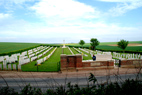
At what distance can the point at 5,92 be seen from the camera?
9.87ft

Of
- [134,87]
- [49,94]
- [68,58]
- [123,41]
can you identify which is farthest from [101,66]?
[123,41]

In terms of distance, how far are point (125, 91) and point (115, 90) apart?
0.29 m

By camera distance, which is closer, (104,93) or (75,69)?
(104,93)

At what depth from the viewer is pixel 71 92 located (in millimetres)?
3064

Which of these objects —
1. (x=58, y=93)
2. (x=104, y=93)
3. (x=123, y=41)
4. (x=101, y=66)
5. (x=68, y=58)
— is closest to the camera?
(x=104, y=93)

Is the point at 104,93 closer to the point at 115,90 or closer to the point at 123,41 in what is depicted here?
the point at 115,90

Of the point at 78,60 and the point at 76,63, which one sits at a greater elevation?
the point at 78,60

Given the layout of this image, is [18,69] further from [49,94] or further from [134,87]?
[134,87]

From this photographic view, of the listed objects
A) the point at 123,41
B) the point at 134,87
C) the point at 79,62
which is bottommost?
the point at 79,62

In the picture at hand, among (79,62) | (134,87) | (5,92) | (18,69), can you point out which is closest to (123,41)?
(79,62)

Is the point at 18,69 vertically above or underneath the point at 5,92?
underneath

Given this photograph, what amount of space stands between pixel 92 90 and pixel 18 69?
12.2 metres

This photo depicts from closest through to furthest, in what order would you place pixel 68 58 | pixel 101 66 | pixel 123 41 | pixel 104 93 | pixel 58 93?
pixel 104 93 < pixel 58 93 < pixel 68 58 < pixel 101 66 < pixel 123 41

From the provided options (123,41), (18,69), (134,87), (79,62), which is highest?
(123,41)
